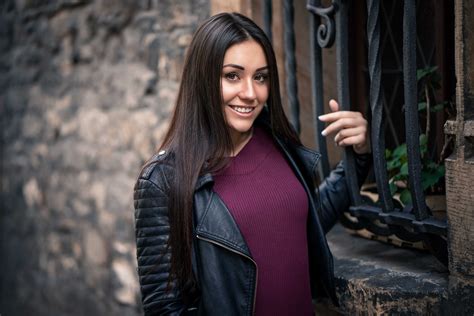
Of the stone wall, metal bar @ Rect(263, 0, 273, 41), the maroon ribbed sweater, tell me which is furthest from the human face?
the stone wall

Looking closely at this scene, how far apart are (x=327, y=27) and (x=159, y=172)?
742mm

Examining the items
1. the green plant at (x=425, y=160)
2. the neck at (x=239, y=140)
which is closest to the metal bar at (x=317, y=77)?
the green plant at (x=425, y=160)

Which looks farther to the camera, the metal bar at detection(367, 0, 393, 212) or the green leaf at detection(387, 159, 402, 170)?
the green leaf at detection(387, 159, 402, 170)

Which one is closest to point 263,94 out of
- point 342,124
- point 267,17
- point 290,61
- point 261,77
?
point 261,77

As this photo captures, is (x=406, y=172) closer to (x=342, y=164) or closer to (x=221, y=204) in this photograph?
(x=342, y=164)

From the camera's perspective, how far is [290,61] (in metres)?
2.59

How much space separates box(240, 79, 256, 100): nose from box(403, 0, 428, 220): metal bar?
428 mm

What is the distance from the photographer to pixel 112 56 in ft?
13.1

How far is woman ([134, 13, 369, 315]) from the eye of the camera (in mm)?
1922

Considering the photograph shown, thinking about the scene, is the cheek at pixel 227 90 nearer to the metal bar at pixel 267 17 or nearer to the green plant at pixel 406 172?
the green plant at pixel 406 172

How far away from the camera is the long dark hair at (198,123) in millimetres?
1918

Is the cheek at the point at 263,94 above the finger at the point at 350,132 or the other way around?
above

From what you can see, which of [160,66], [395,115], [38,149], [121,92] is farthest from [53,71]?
[395,115]

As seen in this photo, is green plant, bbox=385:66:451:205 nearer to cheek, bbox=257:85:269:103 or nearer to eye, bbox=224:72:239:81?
cheek, bbox=257:85:269:103
